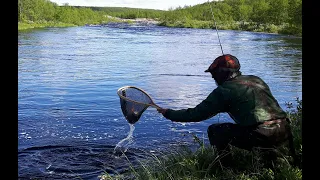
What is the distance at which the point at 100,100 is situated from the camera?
12.6m

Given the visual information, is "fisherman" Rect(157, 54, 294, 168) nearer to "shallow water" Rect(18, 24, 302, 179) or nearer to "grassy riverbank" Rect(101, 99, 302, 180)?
"grassy riverbank" Rect(101, 99, 302, 180)

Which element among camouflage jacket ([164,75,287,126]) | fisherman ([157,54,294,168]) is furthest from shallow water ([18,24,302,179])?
camouflage jacket ([164,75,287,126])

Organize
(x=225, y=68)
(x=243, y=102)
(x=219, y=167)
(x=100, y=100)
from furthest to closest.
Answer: (x=100, y=100) < (x=219, y=167) < (x=225, y=68) < (x=243, y=102)

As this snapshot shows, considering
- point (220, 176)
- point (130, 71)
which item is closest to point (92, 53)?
point (130, 71)

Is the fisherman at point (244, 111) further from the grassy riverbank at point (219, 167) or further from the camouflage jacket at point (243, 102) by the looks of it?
the grassy riverbank at point (219, 167)

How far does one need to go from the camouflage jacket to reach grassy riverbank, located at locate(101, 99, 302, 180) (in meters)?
0.43

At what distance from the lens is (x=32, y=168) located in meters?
6.68

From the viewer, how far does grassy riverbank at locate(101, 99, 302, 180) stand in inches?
176

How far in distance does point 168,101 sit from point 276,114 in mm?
7974

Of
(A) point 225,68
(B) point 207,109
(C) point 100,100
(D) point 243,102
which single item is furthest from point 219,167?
(C) point 100,100

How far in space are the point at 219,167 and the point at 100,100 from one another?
8026 millimetres

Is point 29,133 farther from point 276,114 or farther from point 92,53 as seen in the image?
point 92,53

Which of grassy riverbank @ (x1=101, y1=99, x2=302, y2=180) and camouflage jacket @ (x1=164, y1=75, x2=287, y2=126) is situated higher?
camouflage jacket @ (x1=164, y1=75, x2=287, y2=126)

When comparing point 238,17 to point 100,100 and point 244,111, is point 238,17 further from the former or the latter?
point 244,111
